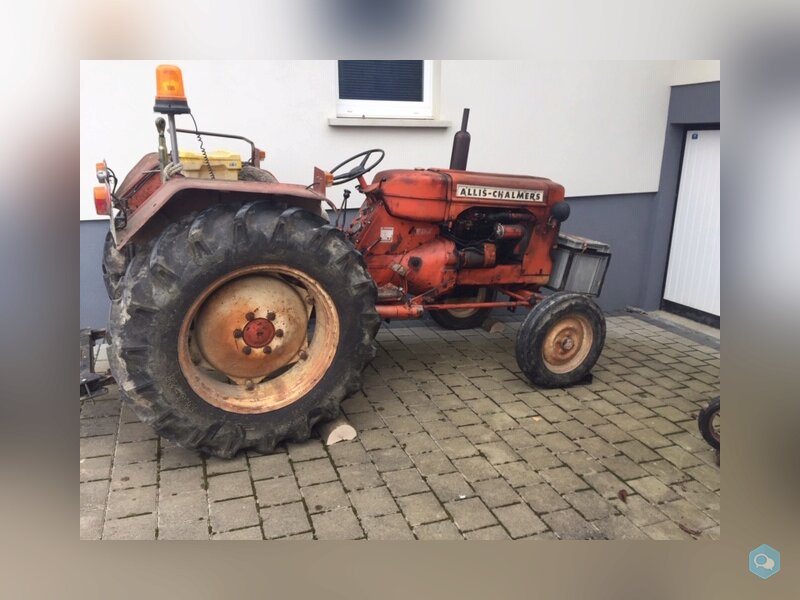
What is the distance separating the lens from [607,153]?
395 cm

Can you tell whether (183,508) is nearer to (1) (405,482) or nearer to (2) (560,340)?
(1) (405,482)

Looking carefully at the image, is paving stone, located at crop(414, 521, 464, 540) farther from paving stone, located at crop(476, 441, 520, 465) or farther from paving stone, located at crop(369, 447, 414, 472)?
paving stone, located at crop(476, 441, 520, 465)

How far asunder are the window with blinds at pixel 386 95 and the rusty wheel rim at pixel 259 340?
1.07 meters

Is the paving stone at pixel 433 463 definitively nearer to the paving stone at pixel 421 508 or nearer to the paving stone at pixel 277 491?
the paving stone at pixel 421 508

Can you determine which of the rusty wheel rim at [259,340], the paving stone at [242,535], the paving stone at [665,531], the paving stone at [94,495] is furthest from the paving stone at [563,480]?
the paving stone at [94,495]

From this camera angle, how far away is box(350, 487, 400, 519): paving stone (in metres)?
2.18

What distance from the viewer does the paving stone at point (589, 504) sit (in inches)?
87.4

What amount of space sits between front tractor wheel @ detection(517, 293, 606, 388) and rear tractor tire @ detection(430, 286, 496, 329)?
73 cm

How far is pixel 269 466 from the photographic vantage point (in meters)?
2.47

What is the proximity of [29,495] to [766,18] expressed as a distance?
6.32 feet

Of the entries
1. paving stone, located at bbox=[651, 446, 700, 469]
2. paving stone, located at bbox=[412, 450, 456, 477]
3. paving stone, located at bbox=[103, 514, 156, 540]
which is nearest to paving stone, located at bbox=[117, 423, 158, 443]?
paving stone, located at bbox=[103, 514, 156, 540]

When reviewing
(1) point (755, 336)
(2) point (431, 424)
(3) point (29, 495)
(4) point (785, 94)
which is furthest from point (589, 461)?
(3) point (29, 495)

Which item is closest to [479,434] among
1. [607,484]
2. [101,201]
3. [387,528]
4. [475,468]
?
[475,468]

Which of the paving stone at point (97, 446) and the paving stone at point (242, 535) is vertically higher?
the paving stone at point (97, 446)
